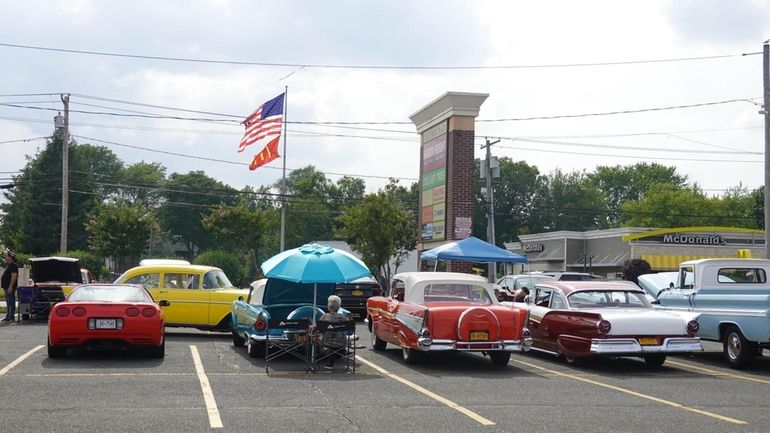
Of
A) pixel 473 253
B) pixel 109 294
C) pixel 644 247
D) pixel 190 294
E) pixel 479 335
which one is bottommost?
pixel 479 335

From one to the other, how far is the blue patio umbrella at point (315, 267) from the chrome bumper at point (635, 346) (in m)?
3.85

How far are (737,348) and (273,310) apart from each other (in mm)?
7955

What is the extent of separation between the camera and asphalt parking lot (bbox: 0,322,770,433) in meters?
9.22

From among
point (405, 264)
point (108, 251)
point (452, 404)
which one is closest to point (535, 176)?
point (405, 264)

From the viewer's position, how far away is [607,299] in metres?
15.6

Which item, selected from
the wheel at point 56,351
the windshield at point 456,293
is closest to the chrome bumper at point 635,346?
the windshield at point 456,293

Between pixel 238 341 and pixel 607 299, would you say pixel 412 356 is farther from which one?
pixel 238 341

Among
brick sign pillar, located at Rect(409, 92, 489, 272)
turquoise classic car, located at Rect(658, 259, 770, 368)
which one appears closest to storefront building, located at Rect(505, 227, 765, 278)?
brick sign pillar, located at Rect(409, 92, 489, 272)

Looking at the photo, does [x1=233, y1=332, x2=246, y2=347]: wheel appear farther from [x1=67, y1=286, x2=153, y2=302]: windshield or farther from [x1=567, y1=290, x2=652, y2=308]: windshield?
[x1=567, y1=290, x2=652, y2=308]: windshield

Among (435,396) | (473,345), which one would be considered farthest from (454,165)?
(435,396)

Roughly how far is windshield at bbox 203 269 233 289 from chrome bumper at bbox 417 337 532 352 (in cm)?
692

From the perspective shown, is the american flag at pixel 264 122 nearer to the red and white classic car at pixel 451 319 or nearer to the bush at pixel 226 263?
the bush at pixel 226 263

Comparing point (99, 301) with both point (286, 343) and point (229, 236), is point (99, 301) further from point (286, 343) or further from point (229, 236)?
point (229, 236)

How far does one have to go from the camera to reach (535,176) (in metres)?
96.9
